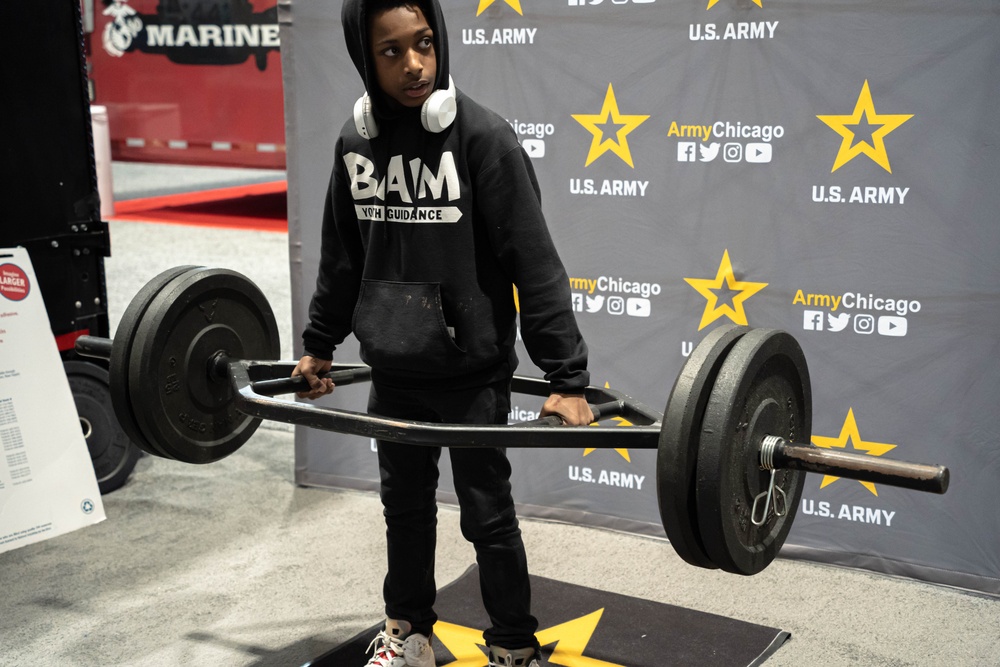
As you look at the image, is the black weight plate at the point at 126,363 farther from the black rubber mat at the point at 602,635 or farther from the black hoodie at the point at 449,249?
the black rubber mat at the point at 602,635

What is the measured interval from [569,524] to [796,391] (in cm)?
152

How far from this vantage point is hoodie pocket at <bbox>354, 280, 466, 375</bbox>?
2.17m

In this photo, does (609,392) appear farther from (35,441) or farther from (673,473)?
(35,441)

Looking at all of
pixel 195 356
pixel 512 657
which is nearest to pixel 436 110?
pixel 195 356

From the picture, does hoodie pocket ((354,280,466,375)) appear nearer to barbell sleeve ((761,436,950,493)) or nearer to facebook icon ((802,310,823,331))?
barbell sleeve ((761,436,950,493))

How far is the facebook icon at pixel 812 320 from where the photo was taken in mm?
3041

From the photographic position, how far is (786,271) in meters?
3.06

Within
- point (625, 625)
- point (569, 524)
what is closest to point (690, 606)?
point (625, 625)

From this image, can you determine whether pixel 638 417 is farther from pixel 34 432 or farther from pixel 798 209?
pixel 34 432

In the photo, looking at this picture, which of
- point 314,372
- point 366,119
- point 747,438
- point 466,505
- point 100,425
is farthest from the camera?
point 100,425

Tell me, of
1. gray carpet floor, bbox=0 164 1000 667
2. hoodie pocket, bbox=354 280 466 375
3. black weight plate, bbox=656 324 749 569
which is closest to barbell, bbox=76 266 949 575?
black weight plate, bbox=656 324 749 569

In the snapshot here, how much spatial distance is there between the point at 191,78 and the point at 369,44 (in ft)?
23.1

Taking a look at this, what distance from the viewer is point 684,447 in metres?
1.84

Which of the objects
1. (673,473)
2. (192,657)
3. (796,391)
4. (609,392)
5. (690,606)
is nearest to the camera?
(673,473)
